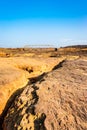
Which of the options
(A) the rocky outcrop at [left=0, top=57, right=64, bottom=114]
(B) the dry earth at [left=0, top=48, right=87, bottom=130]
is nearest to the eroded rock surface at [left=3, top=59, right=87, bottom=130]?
(B) the dry earth at [left=0, top=48, right=87, bottom=130]

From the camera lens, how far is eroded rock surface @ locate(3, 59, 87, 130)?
9.77 ft

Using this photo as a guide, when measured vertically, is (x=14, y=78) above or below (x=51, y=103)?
below

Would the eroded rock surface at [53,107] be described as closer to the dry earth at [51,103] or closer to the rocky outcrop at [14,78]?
the dry earth at [51,103]

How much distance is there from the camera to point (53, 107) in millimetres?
3318

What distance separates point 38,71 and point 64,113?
4.53 metres

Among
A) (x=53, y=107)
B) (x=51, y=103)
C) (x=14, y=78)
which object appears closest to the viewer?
(x=53, y=107)

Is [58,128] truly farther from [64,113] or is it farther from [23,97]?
[23,97]

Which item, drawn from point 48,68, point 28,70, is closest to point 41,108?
point 28,70

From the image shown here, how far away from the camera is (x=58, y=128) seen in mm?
2875

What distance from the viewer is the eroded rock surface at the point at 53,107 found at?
2.98 metres

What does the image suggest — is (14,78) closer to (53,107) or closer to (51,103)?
(51,103)

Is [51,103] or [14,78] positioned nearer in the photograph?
[51,103]

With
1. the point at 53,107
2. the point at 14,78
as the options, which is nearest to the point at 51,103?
the point at 53,107

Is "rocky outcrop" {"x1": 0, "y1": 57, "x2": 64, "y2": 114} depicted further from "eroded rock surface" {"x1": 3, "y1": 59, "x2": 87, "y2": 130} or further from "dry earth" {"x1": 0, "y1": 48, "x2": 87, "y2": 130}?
"eroded rock surface" {"x1": 3, "y1": 59, "x2": 87, "y2": 130}
